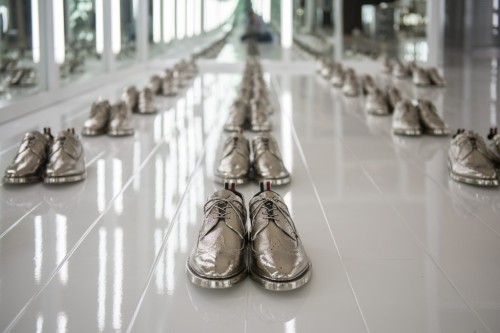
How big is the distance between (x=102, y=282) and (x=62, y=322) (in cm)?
29

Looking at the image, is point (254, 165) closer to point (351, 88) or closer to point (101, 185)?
point (101, 185)

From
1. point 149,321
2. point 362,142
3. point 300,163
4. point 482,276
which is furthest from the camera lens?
point 362,142

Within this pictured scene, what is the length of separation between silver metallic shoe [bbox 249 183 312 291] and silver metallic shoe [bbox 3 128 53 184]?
1671 millimetres

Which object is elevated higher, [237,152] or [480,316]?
[237,152]

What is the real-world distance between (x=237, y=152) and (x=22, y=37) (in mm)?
3951

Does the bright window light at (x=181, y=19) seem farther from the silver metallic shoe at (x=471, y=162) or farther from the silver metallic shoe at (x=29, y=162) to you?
the silver metallic shoe at (x=471, y=162)

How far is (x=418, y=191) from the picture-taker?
335 cm

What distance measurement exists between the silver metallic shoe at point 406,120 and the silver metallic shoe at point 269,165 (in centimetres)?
183

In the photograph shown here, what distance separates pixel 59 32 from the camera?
7.32 metres

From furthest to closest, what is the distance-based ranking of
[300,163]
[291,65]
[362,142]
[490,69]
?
[291,65], [490,69], [362,142], [300,163]

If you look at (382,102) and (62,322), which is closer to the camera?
(62,322)

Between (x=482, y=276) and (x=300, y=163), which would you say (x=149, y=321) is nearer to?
(x=482, y=276)

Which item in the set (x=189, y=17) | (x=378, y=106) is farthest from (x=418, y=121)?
(x=189, y=17)

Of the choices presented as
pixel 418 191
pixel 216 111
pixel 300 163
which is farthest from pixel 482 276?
pixel 216 111
